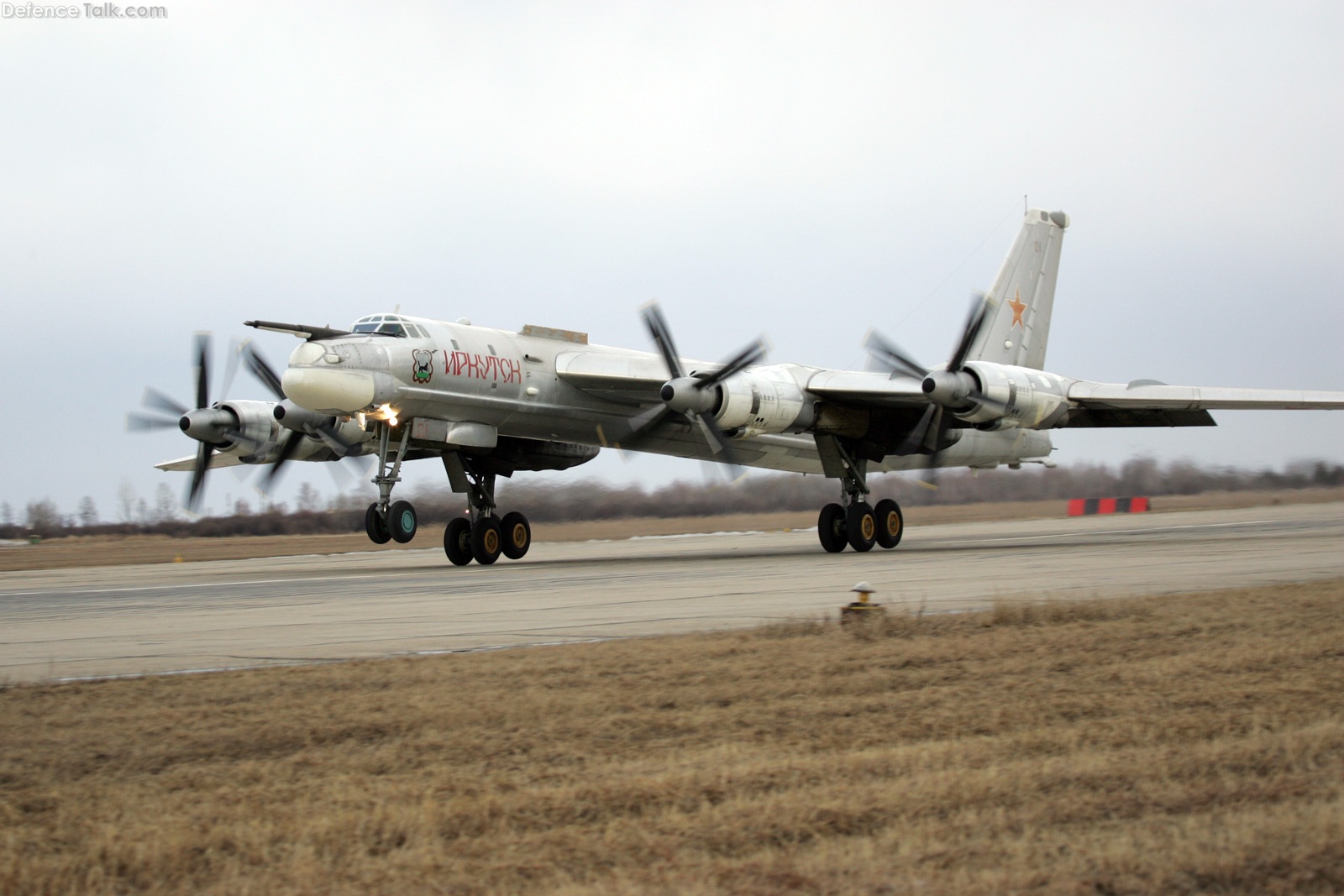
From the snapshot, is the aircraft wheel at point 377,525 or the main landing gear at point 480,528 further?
the main landing gear at point 480,528

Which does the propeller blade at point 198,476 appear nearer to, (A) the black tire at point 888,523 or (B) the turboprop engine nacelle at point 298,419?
(B) the turboprop engine nacelle at point 298,419

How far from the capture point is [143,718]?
496cm

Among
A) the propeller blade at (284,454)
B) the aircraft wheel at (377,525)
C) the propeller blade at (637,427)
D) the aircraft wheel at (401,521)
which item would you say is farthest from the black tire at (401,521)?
the propeller blade at (284,454)

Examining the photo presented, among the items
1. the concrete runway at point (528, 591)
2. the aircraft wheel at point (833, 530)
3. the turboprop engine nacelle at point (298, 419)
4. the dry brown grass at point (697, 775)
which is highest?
the turboprop engine nacelle at point (298, 419)

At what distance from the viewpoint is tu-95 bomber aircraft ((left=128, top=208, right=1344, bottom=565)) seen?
675 inches

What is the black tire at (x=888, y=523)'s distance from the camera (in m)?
20.4

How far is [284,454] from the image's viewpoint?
21.0m

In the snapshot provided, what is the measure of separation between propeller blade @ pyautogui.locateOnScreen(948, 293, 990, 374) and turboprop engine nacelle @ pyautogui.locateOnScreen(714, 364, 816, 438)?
101 inches

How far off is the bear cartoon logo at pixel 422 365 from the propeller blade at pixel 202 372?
556 centimetres

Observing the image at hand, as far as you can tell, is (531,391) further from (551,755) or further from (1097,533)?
(551,755)

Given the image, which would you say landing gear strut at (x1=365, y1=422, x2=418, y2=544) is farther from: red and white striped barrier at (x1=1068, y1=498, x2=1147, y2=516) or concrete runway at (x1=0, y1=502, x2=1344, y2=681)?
A: red and white striped barrier at (x1=1068, y1=498, x2=1147, y2=516)

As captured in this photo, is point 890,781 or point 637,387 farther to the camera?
point 637,387

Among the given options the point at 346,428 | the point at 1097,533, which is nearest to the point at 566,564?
the point at 346,428

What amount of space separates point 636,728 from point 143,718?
222 cm
